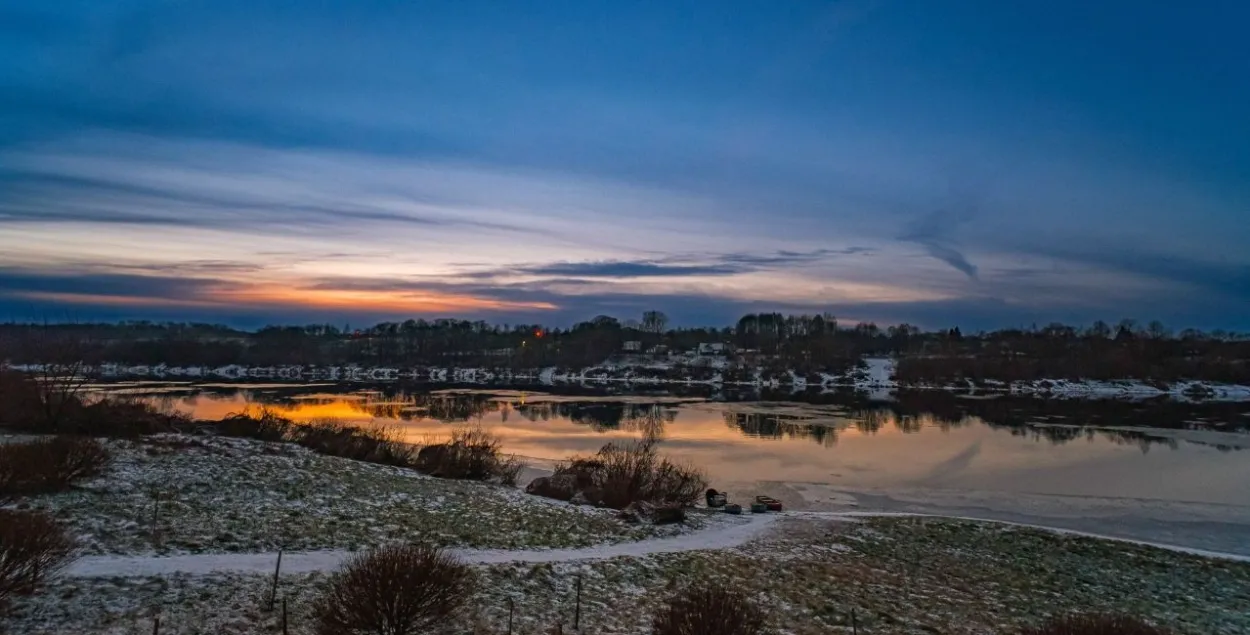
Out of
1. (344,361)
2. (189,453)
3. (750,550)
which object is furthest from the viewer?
(344,361)

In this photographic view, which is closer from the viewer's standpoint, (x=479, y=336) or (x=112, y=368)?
(x=112, y=368)

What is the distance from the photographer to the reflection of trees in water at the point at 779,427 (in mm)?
46031

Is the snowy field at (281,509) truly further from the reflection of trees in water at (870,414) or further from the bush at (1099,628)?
the reflection of trees in water at (870,414)

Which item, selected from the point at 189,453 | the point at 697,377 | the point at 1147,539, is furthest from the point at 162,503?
the point at 697,377

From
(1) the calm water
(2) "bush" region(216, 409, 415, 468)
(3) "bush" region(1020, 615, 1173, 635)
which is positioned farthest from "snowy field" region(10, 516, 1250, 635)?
(2) "bush" region(216, 409, 415, 468)

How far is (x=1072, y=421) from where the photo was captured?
58.2 meters

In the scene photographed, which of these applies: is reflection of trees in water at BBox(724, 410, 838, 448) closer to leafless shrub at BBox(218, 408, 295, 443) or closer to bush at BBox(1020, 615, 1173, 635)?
leafless shrub at BBox(218, 408, 295, 443)

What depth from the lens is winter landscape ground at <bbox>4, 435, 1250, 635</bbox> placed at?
35.3 feet

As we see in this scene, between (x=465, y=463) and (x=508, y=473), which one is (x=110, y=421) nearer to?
(x=465, y=463)

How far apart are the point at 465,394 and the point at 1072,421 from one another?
5604cm

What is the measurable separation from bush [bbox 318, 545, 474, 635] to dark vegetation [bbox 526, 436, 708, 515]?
1344 centimetres

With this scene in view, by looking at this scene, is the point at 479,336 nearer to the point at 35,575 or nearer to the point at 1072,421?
the point at 1072,421

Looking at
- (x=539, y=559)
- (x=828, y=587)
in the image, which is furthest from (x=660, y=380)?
(x=539, y=559)

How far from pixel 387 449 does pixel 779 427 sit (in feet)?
95.4
